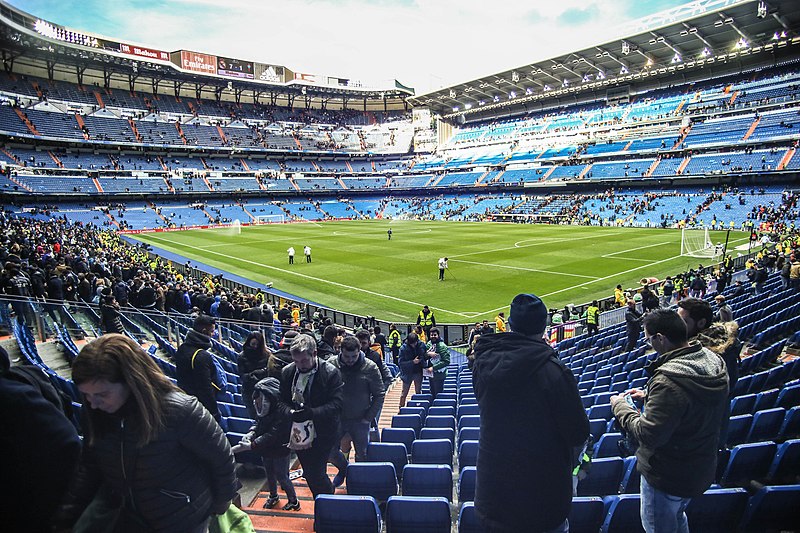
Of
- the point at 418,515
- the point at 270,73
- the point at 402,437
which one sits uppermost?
the point at 270,73

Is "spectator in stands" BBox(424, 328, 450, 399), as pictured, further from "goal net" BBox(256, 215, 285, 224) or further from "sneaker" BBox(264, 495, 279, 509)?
"goal net" BBox(256, 215, 285, 224)

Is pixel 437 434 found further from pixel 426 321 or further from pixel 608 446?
pixel 426 321

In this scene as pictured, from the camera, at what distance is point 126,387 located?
231cm

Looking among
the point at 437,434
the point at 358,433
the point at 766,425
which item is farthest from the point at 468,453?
the point at 766,425

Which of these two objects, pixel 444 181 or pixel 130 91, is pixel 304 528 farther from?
pixel 130 91

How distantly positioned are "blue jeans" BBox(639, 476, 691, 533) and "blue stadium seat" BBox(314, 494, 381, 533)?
1958 mm

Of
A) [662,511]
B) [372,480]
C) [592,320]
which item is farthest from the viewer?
[592,320]

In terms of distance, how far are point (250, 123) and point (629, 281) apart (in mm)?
90999

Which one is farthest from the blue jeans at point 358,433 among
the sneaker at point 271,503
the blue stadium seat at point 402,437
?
the sneaker at point 271,503

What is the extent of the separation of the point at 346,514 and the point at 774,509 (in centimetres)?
333

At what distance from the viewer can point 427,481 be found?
14.3 ft

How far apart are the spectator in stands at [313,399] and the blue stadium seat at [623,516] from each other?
2423 millimetres

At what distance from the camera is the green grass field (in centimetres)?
2228

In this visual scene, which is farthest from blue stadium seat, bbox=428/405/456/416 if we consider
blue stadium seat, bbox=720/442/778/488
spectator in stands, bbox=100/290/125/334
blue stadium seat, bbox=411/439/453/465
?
spectator in stands, bbox=100/290/125/334
